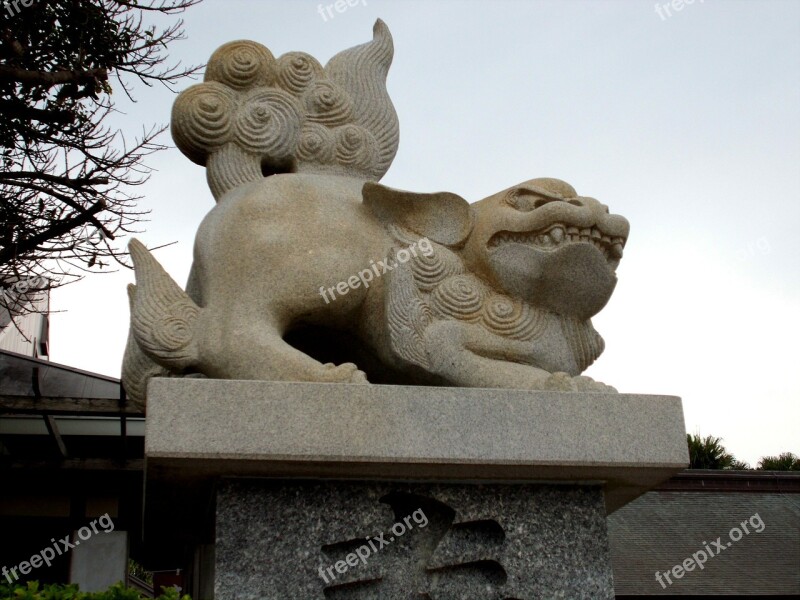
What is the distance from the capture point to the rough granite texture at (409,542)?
268 cm

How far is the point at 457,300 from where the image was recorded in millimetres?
3201

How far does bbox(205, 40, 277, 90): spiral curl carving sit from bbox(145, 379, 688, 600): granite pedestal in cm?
145

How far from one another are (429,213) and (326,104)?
2.33 ft

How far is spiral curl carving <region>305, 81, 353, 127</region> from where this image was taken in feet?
12.0

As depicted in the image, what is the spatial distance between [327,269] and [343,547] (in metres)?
0.94

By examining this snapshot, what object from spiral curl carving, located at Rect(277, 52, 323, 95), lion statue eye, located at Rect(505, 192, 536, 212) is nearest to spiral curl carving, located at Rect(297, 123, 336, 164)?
spiral curl carving, located at Rect(277, 52, 323, 95)

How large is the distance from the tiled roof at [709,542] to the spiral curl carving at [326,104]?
8.65m

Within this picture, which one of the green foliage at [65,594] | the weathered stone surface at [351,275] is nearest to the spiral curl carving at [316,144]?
the weathered stone surface at [351,275]

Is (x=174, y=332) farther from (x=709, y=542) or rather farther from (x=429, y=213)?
(x=709, y=542)

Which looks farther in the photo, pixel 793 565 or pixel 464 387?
pixel 793 565

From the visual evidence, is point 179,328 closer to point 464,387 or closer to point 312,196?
point 312,196

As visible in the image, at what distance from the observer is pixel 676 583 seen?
36.8 feet

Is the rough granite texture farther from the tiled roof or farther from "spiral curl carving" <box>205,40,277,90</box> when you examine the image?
the tiled roof

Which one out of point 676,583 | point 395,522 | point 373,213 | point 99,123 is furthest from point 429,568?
point 676,583
